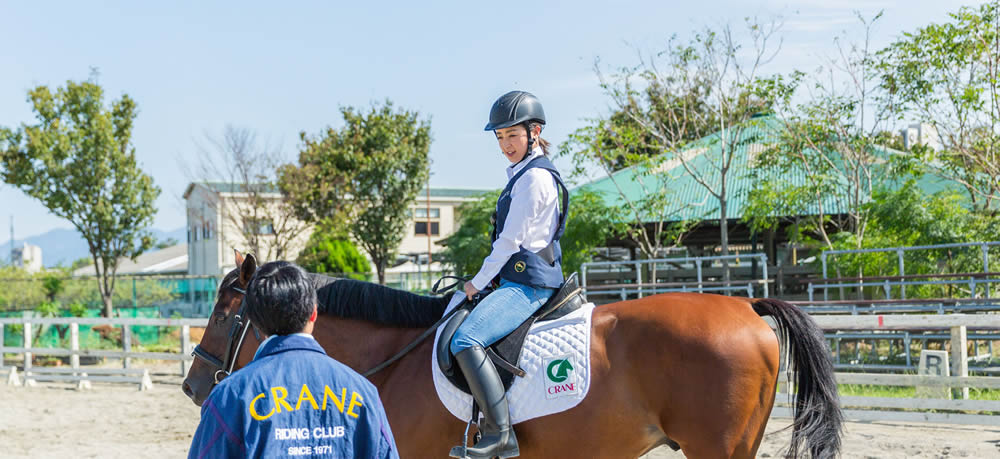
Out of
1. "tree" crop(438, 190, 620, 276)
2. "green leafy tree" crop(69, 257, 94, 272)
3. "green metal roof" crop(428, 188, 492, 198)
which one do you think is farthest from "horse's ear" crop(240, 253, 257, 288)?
"green metal roof" crop(428, 188, 492, 198)

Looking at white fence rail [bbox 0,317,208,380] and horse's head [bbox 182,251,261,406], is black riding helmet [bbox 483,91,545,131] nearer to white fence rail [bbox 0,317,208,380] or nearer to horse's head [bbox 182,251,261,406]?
horse's head [bbox 182,251,261,406]

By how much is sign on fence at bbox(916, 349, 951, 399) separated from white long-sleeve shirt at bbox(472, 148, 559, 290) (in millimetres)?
5835

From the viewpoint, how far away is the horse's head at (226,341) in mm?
3896

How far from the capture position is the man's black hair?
6.60ft

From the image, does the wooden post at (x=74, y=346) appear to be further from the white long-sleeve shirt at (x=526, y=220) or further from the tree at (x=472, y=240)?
the white long-sleeve shirt at (x=526, y=220)

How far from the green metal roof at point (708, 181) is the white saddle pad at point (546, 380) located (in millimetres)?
13684

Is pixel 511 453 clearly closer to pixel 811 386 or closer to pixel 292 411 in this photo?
pixel 811 386

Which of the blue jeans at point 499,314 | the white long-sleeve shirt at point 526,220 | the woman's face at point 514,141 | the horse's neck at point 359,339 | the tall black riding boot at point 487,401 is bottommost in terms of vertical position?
the tall black riding boot at point 487,401

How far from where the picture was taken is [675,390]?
140 inches

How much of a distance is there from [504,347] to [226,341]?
143cm

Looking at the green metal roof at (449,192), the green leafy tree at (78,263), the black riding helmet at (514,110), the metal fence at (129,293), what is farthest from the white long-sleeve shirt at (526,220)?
the green leafy tree at (78,263)

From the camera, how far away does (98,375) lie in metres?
14.3

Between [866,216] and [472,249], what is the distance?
9.08 metres

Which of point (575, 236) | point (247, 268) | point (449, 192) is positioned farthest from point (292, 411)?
point (449, 192)
